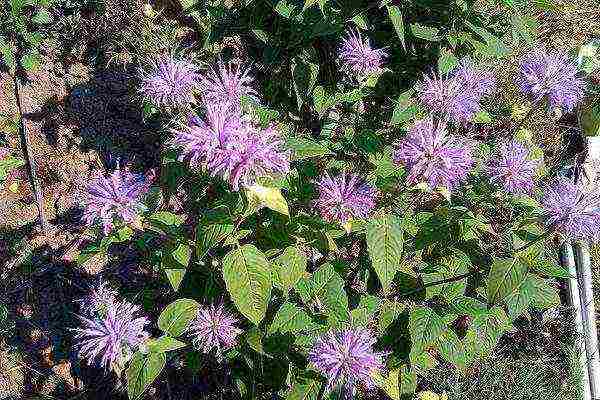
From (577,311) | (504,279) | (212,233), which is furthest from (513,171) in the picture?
(577,311)

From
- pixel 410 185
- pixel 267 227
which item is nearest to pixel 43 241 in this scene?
pixel 267 227

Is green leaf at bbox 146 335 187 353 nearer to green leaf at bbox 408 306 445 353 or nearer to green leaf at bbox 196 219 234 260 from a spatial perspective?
green leaf at bbox 196 219 234 260

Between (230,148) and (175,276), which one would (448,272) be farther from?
(230,148)

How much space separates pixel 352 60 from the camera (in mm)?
2236

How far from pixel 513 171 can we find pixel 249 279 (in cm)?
84

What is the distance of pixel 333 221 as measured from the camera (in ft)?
5.83

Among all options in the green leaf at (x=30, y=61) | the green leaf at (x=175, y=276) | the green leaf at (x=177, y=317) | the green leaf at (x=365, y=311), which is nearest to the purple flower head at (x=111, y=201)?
the green leaf at (x=175, y=276)

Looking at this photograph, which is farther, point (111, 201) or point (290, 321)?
point (290, 321)

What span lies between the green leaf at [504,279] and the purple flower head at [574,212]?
156mm

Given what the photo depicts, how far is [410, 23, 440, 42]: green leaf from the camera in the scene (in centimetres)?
231

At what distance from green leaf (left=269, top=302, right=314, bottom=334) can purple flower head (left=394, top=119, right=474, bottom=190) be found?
54 cm

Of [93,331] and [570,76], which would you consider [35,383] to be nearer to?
[93,331]

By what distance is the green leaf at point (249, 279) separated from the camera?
1.58m

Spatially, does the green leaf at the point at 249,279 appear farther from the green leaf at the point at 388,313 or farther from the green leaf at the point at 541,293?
the green leaf at the point at 541,293
